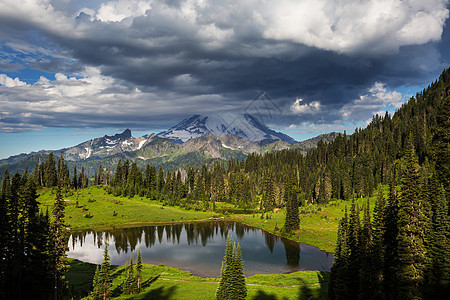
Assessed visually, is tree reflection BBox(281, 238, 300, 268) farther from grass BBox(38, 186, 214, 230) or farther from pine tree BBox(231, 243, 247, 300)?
grass BBox(38, 186, 214, 230)

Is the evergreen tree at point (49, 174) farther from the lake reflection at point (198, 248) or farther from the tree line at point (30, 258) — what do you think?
the tree line at point (30, 258)

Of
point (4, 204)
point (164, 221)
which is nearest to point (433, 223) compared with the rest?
point (4, 204)

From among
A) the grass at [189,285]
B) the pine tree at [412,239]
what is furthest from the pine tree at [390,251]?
the grass at [189,285]

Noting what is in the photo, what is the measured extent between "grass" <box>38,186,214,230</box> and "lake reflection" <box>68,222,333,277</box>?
11541 mm

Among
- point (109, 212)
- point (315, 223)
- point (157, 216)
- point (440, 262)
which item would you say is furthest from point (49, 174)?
point (440, 262)

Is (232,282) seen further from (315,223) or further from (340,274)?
(315,223)

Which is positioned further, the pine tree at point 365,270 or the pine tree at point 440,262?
the pine tree at point 365,270

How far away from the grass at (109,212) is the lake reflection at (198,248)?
11.5 meters

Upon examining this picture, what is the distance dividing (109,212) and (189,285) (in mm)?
106226

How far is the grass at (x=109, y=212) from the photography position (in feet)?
449

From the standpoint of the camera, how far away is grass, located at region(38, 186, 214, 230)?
13688 centimetres

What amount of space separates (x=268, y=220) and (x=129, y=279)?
344 feet

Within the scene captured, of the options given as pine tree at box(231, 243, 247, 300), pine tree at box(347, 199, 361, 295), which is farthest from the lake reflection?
pine tree at box(231, 243, 247, 300)

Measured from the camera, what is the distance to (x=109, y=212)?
492ft
